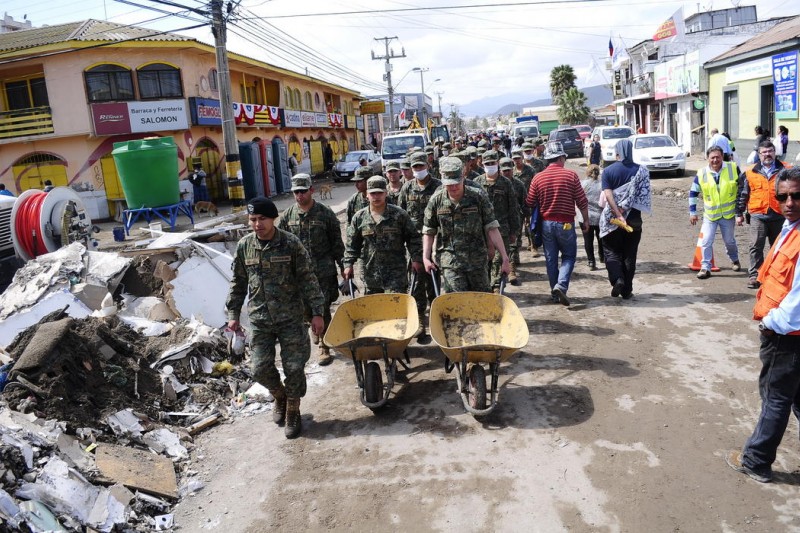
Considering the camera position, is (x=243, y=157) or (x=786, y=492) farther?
(x=243, y=157)

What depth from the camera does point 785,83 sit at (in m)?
19.5

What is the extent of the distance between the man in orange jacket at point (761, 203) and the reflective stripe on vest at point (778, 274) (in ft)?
14.5

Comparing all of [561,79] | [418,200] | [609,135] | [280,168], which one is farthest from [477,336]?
[561,79]

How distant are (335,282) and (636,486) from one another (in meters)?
4.08

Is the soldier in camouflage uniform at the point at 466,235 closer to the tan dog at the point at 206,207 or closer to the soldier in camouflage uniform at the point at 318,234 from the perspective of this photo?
the soldier in camouflage uniform at the point at 318,234

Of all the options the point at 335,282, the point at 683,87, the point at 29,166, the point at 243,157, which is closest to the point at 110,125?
the point at 29,166

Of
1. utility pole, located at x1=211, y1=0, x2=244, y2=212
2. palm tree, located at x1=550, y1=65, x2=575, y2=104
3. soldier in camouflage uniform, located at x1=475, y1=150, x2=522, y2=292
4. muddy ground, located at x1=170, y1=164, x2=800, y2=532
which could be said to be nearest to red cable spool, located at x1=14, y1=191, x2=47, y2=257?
utility pole, located at x1=211, y1=0, x2=244, y2=212

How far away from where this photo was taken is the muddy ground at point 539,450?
3.77 metres

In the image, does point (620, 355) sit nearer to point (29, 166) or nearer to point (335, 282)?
point (335, 282)

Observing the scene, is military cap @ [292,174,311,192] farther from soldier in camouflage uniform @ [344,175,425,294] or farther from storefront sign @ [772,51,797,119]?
storefront sign @ [772,51,797,119]

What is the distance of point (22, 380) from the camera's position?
5.07 meters

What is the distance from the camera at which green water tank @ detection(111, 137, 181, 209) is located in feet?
51.2

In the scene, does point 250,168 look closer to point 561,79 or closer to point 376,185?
point 376,185

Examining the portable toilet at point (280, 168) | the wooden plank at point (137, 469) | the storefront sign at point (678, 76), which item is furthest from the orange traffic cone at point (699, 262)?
the storefront sign at point (678, 76)
